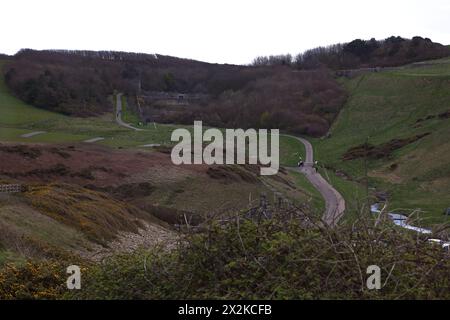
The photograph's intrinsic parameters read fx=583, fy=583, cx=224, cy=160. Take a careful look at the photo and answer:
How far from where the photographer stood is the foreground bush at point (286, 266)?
537 cm

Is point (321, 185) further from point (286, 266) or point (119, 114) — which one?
point (119, 114)

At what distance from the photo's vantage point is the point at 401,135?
60.9 m

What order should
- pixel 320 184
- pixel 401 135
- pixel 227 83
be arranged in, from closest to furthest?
1. pixel 320 184
2. pixel 401 135
3. pixel 227 83

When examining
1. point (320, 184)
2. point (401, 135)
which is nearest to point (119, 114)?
point (401, 135)

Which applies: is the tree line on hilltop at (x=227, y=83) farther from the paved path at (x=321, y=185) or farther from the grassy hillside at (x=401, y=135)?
the paved path at (x=321, y=185)

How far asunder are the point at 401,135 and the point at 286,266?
58212 mm

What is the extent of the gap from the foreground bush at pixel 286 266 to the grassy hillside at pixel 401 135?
26.9 meters

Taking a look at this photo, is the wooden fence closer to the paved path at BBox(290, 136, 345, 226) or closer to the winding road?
the winding road

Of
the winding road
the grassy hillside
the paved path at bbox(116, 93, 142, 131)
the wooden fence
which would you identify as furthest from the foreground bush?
the paved path at bbox(116, 93, 142, 131)

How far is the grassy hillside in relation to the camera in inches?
1747

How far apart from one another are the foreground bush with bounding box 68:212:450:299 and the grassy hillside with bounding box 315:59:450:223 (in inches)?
1058

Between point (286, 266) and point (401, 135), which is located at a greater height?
point (286, 266)
